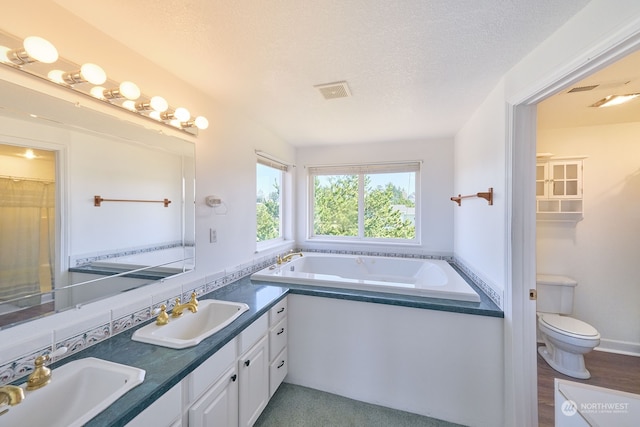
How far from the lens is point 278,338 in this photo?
1845mm

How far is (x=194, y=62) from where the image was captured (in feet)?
4.76

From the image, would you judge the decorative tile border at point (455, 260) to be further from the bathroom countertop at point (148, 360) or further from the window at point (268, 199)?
the bathroom countertop at point (148, 360)

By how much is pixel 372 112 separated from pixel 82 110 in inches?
75.9

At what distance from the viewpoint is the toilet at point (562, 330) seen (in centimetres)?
197

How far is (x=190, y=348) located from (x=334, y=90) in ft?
5.80

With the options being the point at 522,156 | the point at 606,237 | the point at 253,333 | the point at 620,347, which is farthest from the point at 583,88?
the point at 253,333

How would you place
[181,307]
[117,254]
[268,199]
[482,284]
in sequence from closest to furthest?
1. [117,254]
2. [181,307]
3. [482,284]
4. [268,199]

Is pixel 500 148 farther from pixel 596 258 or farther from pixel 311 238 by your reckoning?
pixel 311 238

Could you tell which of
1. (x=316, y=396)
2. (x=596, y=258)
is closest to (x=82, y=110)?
(x=316, y=396)

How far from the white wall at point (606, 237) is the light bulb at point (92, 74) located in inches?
141

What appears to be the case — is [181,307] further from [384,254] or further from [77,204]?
[384,254]

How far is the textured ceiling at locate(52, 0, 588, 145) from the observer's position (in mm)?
1052

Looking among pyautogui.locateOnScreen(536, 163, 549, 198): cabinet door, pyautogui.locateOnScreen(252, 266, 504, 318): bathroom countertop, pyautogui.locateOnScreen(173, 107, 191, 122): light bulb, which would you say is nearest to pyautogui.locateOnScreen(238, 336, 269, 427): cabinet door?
pyautogui.locateOnScreen(252, 266, 504, 318): bathroom countertop

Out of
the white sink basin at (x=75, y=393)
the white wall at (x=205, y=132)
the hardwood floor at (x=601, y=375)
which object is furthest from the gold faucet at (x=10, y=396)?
the hardwood floor at (x=601, y=375)
